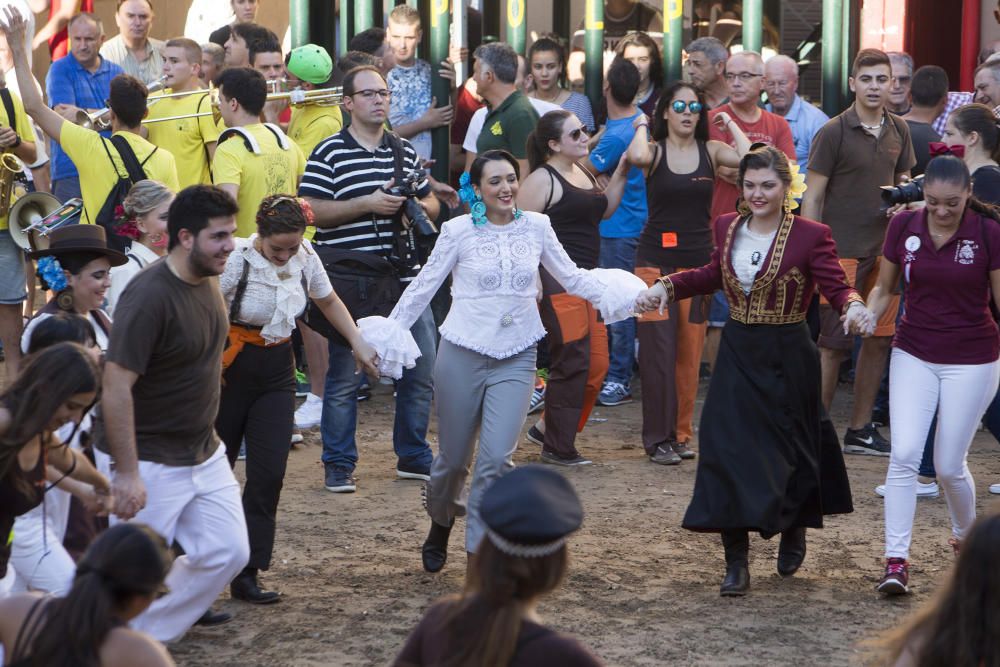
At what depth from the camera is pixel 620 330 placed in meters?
10.3

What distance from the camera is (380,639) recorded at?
5.76 metres

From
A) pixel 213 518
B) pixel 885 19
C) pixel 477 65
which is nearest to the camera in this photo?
pixel 213 518

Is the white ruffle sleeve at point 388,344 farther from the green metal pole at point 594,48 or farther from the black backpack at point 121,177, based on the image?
the green metal pole at point 594,48

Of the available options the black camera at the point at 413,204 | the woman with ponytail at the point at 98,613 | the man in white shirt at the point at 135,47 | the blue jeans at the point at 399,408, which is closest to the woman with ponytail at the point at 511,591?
the woman with ponytail at the point at 98,613

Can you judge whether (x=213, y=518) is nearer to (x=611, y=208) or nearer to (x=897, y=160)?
(x=611, y=208)

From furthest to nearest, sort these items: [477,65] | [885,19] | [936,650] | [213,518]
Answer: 1. [885,19]
2. [477,65]
3. [213,518]
4. [936,650]

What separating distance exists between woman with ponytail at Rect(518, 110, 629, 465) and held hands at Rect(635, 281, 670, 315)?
1.78m

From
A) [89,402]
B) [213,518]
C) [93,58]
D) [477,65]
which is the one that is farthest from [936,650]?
[93,58]

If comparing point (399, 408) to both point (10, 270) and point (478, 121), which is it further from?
point (478, 121)

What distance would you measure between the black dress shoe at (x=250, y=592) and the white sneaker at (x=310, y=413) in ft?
10.2

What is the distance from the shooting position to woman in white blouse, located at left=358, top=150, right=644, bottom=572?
6.30 m

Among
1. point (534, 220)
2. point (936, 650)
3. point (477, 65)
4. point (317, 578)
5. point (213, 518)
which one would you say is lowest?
point (317, 578)

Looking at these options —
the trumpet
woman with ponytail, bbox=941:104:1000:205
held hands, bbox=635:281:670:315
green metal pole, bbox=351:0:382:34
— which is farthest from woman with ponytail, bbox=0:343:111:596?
green metal pole, bbox=351:0:382:34

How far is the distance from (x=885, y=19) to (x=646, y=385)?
4604 mm
